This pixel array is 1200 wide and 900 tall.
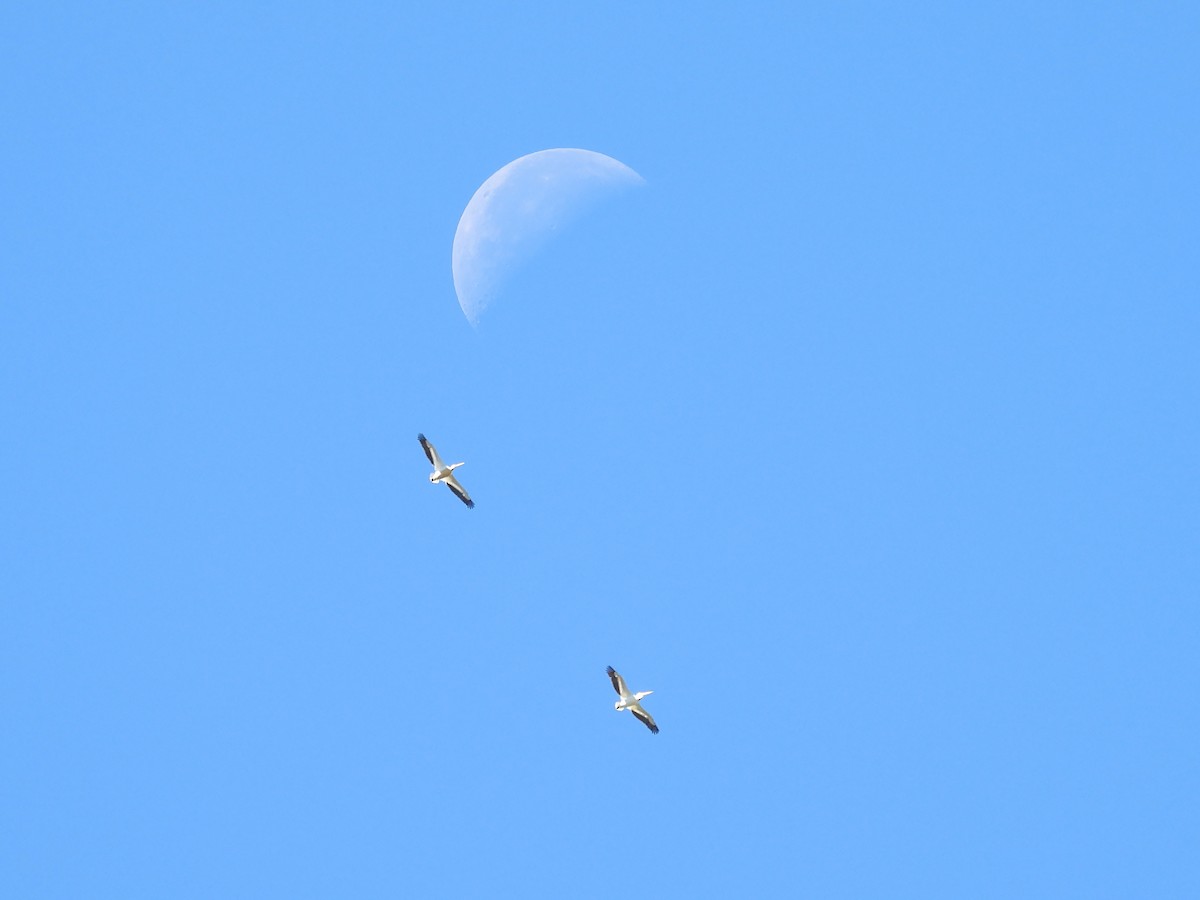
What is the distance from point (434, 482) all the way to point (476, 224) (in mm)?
14005

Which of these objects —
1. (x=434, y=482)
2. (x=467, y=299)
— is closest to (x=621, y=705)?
(x=434, y=482)

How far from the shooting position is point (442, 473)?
303 ft

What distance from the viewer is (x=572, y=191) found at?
103m

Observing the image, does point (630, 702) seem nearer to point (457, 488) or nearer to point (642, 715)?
point (642, 715)

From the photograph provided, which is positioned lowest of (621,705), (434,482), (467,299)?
(621,705)

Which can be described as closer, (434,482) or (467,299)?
(434,482)

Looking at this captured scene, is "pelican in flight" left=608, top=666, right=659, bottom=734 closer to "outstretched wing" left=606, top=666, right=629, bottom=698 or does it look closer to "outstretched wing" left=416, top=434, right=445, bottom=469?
"outstretched wing" left=606, top=666, right=629, bottom=698

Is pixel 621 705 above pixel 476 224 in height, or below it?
below

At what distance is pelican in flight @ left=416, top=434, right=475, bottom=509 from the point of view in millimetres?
91938

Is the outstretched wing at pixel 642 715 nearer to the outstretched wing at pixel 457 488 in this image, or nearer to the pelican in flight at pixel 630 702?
the pelican in flight at pixel 630 702

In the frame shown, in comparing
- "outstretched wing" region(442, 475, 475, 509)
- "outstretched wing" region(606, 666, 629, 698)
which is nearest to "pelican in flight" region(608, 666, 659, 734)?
"outstretched wing" region(606, 666, 629, 698)

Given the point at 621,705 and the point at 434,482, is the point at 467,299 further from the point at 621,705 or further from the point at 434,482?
the point at 621,705

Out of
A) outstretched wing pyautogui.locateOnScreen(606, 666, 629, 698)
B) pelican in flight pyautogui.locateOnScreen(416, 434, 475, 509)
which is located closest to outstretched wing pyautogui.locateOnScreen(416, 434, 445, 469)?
pelican in flight pyautogui.locateOnScreen(416, 434, 475, 509)

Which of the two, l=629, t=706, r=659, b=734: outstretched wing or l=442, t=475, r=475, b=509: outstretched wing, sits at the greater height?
l=442, t=475, r=475, b=509: outstretched wing
